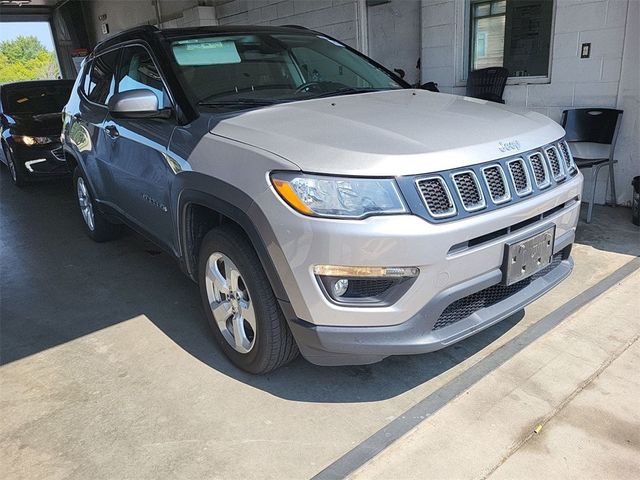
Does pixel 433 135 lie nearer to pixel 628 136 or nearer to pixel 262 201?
pixel 262 201

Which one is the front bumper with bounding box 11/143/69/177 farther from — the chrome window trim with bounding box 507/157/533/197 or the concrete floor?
the chrome window trim with bounding box 507/157/533/197

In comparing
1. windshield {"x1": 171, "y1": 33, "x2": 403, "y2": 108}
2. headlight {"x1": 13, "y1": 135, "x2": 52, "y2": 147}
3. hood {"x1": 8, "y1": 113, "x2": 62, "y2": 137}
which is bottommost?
headlight {"x1": 13, "y1": 135, "x2": 52, "y2": 147}

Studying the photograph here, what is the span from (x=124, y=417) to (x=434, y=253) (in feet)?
5.29

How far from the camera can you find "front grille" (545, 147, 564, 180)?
→ 2.56 meters

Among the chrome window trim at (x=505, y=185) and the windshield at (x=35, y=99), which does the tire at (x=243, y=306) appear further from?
the windshield at (x=35, y=99)

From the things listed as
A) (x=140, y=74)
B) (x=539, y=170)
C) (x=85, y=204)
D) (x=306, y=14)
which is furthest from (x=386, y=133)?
(x=306, y=14)

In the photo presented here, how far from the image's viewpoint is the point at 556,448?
208 cm

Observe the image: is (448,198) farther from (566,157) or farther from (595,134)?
(595,134)

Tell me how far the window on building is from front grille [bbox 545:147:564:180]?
3.32 meters

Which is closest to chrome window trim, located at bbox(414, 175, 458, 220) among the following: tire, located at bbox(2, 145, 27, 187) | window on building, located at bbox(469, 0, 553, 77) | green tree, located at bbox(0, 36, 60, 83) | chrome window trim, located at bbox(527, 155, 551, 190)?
chrome window trim, located at bbox(527, 155, 551, 190)

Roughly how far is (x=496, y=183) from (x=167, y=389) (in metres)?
1.86

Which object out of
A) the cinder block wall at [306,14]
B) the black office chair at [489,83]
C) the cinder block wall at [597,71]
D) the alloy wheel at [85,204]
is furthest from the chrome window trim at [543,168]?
the cinder block wall at [306,14]

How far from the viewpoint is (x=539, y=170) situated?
2.46 m

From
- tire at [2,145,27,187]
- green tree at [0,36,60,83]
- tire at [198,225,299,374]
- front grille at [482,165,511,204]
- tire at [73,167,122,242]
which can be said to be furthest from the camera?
green tree at [0,36,60,83]
